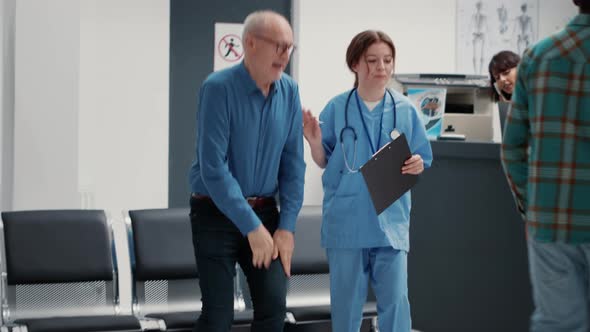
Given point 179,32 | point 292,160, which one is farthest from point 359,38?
point 179,32

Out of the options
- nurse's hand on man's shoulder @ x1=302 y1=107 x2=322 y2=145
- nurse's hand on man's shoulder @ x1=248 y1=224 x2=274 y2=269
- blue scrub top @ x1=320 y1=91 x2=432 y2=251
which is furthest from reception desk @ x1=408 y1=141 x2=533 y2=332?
nurse's hand on man's shoulder @ x1=248 y1=224 x2=274 y2=269

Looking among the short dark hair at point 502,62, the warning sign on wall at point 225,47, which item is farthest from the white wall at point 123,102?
the short dark hair at point 502,62

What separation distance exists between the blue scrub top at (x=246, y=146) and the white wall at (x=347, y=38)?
10.4ft

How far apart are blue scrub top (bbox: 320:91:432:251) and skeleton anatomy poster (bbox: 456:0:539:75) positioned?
10.7 feet

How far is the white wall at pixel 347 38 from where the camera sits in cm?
610

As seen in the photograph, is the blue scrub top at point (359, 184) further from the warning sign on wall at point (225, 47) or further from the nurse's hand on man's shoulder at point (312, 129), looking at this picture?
the warning sign on wall at point (225, 47)

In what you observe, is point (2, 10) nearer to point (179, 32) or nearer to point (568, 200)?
point (179, 32)

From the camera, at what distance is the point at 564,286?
7.04 ft

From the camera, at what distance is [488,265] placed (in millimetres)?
3689

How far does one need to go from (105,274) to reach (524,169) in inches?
78.2

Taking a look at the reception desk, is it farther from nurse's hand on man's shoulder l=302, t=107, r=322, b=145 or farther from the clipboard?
nurse's hand on man's shoulder l=302, t=107, r=322, b=145

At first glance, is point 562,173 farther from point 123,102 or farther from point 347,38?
point 347,38

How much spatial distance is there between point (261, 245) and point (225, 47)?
3499mm

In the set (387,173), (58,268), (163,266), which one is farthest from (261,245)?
(58,268)
